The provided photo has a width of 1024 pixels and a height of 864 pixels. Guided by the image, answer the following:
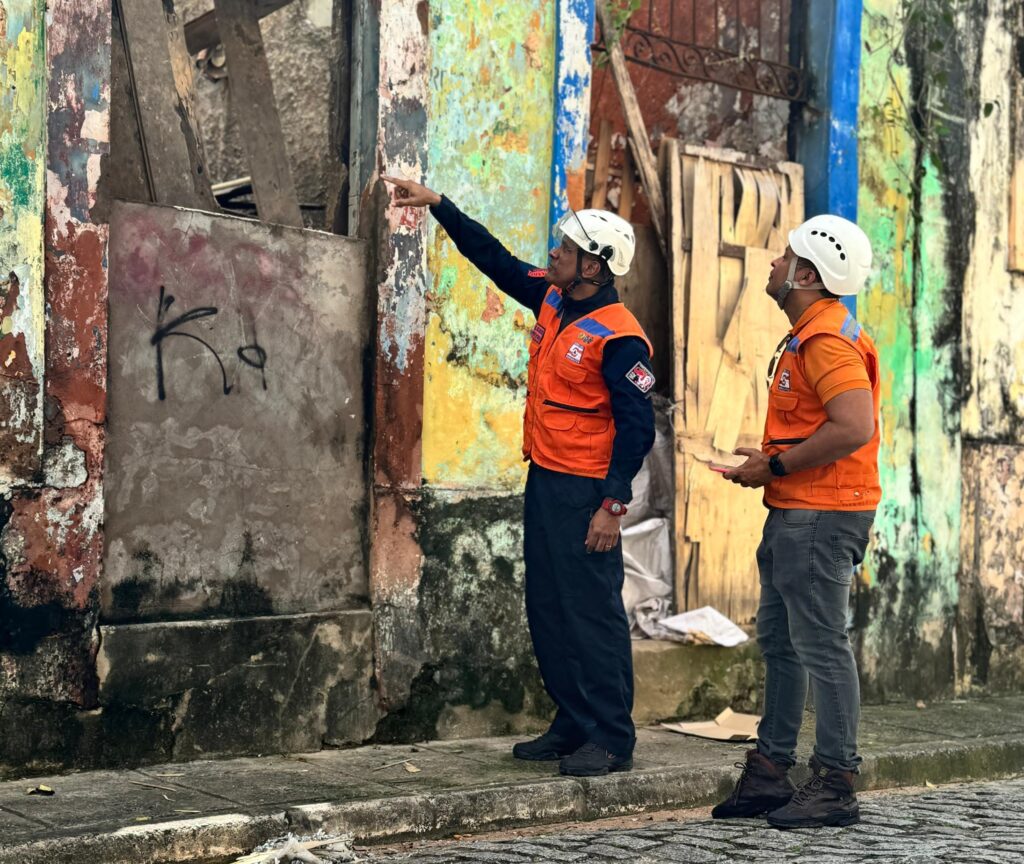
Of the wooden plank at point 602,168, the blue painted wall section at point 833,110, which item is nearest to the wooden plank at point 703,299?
the wooden plank at point 602,168

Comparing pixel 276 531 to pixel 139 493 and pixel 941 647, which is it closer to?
pixel 139 493

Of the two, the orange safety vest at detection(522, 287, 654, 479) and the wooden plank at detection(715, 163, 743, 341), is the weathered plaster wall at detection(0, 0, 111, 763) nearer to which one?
the orange safety vest at detection(522, 287, 654, 479)

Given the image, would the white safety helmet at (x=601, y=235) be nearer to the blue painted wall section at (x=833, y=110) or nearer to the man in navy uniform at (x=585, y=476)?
the man in navy uniform at (x=585, y=476)

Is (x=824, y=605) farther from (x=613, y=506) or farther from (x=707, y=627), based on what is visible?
(x=707, y=627)

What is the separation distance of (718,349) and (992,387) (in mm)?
2023

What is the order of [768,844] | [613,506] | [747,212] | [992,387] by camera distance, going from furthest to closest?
[992,387] < [747,212] < [613,506] < [768,844]

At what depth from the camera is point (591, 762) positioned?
5.58 meters

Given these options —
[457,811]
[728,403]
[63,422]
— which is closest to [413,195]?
[63,422]

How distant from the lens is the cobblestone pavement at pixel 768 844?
15.4 feet

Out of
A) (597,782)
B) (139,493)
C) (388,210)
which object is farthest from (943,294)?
(139,493)

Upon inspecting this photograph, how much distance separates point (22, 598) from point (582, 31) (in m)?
3.50

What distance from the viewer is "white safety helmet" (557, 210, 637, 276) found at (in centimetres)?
574

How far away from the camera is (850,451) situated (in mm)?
5020

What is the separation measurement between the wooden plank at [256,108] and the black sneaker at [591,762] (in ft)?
7.90
